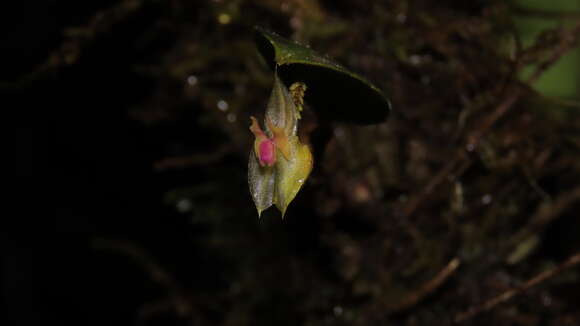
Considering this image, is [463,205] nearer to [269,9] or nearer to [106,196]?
[269,9]

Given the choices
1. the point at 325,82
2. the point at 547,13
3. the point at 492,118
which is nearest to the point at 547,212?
the point at 492,118

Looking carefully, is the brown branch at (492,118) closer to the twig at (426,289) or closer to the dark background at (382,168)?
the dark background at (382,168)

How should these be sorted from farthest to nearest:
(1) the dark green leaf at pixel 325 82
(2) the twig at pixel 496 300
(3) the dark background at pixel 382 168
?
(3) the dark background at pixel 382 168
(2) the twig at pixel 496 300
(1) the dark green leaf at pixel 325 82

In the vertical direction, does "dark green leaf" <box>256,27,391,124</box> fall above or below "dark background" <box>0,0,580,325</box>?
above

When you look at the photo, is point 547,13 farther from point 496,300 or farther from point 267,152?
point 267,152

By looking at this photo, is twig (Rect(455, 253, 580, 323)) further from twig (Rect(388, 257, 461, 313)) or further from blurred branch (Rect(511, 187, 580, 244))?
blurred branch (Rect(511, 187, 580, 244))

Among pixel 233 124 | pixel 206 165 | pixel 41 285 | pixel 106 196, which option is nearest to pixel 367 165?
pixel 233 124

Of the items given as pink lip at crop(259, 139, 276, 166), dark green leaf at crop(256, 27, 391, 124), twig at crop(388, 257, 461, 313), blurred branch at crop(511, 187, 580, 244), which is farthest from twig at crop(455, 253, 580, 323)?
pink lip at crop(259, 139, 276, 166)

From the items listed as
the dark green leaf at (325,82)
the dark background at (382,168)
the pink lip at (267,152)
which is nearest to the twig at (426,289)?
the dark background at (382,168)

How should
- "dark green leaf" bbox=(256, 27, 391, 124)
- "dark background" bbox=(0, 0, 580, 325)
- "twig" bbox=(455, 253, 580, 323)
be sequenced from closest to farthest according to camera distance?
"dark green leaf" bbox=(256, 27, 391, 124)
"twig" bbox=(455, 253, 580, 323)
"dark background" bbox=(0, 0, 580, 325)
